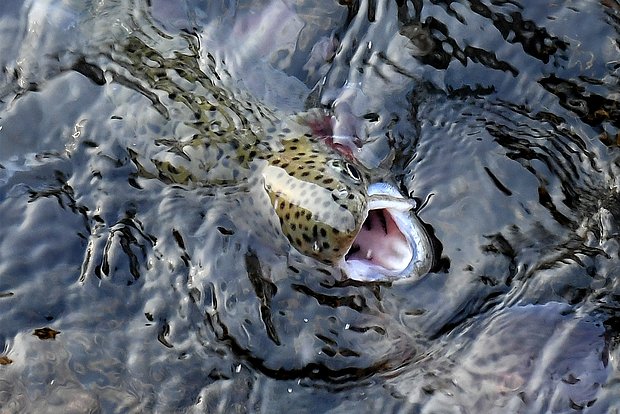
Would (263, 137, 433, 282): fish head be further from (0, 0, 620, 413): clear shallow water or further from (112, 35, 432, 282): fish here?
(0, 0, 620, 413): clear shallow water

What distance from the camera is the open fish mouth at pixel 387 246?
147 inches

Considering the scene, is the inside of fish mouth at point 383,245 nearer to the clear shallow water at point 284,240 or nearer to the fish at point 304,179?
the fish at point 304,179

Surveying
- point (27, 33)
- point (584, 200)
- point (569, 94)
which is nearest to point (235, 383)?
point (584, 200)

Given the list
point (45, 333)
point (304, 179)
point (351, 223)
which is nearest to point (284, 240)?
point (304, 179)

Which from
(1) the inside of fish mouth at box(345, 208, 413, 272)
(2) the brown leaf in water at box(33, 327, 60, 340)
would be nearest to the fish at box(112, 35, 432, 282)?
(1) the inside of fish mouth at box(345, 208, 413, 272)

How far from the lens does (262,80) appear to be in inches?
191

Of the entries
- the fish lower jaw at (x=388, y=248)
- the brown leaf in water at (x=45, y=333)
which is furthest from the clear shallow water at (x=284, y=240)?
the fish lower jaw at (x=388, y=248)

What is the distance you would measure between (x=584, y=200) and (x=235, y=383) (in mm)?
2137

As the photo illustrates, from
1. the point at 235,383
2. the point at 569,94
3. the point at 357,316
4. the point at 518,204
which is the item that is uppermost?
the point at 569,94

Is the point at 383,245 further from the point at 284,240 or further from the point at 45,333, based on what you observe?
the point at 45,333

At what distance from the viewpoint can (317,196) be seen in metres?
3.82

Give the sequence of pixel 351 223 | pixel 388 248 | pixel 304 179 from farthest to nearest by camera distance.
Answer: pixel 304 179 < pixel 388 248 < pixel 351 223

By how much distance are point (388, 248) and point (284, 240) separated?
625 millimetres

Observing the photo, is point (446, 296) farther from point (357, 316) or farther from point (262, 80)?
point (262, 80)
